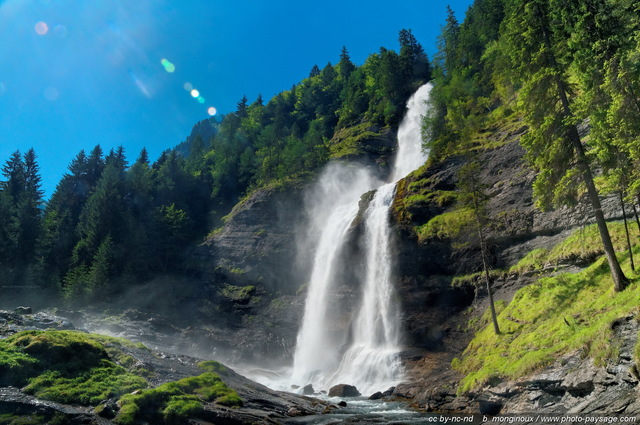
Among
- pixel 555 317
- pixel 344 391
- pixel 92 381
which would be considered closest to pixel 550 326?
pixel 555 317

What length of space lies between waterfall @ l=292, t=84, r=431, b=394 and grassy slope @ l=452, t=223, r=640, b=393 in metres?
7.11

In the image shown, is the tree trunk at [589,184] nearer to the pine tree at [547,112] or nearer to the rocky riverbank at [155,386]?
the pine tree at [547,112]

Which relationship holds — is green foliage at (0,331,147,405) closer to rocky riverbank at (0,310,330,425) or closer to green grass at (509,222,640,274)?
rocky riverbank at (0,310,330,425)

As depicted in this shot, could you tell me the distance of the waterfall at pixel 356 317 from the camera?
30.1m

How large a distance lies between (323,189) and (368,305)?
23.3 metres

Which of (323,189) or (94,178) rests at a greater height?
(94,178)

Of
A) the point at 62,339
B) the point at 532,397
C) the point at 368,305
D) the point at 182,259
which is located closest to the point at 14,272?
the point at 182,259

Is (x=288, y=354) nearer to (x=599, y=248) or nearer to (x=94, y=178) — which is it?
(x=599, y=248)

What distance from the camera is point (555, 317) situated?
19.4m

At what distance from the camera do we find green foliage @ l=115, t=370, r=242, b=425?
49.7 feet

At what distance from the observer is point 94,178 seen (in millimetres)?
71250

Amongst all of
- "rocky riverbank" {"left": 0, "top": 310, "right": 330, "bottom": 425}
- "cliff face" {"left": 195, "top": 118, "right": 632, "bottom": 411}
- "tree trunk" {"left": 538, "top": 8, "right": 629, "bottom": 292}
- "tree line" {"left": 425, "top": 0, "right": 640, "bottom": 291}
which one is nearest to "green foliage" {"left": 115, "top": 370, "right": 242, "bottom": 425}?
"rocky riverbank" {"left": 0, "top": 310, "right": 330, "bottom": 425}

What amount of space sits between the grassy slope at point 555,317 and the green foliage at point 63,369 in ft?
52.9

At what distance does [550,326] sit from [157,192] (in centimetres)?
5936
